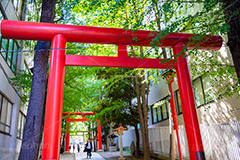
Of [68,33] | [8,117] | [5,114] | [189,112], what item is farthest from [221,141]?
[8,117]

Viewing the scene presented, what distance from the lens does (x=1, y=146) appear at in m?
10.1

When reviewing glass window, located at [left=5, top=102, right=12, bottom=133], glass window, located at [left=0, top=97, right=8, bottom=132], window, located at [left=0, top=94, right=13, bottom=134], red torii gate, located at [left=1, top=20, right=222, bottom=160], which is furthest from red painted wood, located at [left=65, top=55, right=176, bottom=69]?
glass window, located at [left=5, top=102, right=12, bottom=133]

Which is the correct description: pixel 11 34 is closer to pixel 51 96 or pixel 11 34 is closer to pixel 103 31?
pixel 51 96

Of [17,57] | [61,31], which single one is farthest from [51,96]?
[17,57]

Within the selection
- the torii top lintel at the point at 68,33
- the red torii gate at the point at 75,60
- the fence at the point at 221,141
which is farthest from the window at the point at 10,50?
the fence at the point at 221,141

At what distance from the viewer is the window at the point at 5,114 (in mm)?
10450

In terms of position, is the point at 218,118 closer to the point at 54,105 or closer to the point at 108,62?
the point at 108,62

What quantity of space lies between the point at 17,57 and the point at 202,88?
1151 cm

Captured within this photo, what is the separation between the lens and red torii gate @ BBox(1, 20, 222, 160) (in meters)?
6.12

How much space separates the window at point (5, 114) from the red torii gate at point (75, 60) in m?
5.32

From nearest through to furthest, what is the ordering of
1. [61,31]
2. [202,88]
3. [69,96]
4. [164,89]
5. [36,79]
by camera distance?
[61,31] → [36,79] → [202,88] → [69,96] → [164,89]

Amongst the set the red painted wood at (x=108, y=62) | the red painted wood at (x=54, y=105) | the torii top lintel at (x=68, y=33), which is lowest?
the red painted wood at (x=54, y=105)

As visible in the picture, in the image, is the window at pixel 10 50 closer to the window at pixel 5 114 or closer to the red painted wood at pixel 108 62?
the window at pixel 5 114

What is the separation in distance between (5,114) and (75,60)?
686 cm
